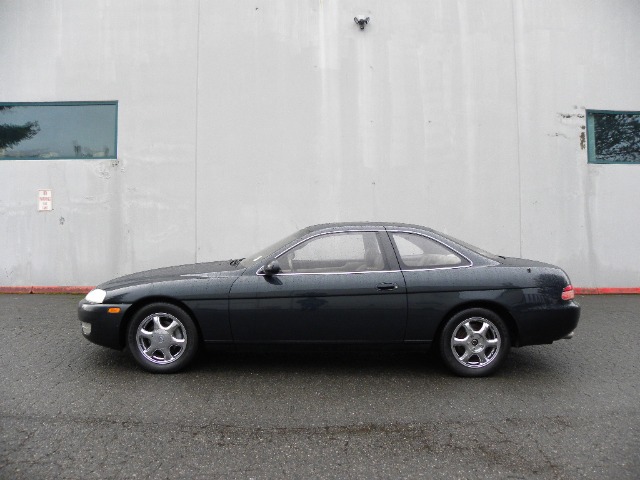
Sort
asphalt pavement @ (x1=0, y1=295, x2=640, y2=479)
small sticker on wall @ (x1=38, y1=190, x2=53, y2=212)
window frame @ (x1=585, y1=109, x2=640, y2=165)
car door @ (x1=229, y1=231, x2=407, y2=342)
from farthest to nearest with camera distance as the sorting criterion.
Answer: window frame @ (x1=585, y1=109, x2=640, y2=165) → small sticker on wall @ (x1=38, y1=190, x2=53, y2=212) → car door @ (x1=229, y1=231, x2=407, y2=342) → asphalt pavement @ (x1=0, y1=295, x2=640, y2=479)

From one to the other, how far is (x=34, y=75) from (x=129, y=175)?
104 inches

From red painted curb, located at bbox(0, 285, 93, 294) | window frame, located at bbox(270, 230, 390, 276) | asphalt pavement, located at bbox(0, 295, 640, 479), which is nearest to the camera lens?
asphalt pavement, located at bbox(0, 295, 640, 479)

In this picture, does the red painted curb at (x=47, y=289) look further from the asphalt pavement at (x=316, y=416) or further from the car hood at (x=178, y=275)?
the car hood at (x=178, y=275)

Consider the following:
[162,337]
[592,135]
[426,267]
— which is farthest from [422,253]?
[592,135]

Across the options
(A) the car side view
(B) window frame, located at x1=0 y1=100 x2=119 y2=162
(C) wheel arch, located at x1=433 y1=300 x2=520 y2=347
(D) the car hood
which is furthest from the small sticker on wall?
(C) wheel arch, located at x1=433 y1=300 x2=520 y2=347

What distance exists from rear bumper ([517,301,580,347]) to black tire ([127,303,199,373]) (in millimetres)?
2888

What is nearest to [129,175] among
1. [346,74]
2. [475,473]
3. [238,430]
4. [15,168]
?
[15,168]

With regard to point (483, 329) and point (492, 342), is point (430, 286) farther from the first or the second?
point (492, 342)

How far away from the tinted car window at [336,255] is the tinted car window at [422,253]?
0.69ft

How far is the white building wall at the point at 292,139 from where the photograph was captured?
320 inches

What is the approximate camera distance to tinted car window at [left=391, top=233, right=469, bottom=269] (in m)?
4.03

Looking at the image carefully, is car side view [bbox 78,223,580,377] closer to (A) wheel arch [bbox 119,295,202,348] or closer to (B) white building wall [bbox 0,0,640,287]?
(A) wheel arch [bbox 119,295,202,348]

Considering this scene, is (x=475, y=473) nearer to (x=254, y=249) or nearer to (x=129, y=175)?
(x=254, y=249)

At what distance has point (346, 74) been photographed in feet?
27.0
